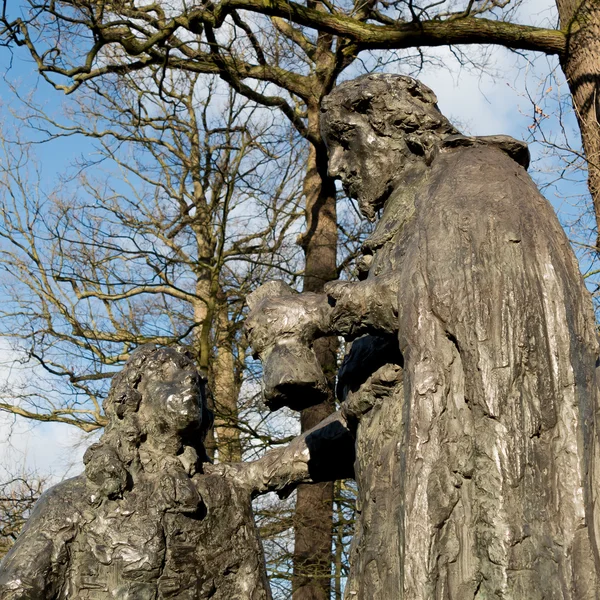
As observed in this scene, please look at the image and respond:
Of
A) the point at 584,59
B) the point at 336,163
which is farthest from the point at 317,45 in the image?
the point at 336,163

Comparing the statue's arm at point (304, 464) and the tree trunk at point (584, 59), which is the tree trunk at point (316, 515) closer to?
the tree trunk at point (584, 59)

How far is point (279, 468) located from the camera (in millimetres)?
4441

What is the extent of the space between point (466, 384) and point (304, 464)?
4.52 ft

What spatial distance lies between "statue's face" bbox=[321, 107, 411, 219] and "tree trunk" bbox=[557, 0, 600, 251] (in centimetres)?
854

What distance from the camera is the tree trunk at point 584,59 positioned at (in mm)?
12258

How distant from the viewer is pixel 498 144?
12.0 ft

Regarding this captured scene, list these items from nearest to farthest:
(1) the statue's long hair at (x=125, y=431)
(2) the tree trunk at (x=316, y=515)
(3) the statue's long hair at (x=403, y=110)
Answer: (3) the statue's long hair at (x=403, y=110), (1) the statue's long hair at (x=125, y=431), (2) the tree trunk at (x=316, y=515)

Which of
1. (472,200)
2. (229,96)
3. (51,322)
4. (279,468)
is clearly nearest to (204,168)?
(229,96)

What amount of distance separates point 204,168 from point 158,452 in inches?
442

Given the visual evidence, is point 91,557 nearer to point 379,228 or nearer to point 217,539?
point 217,539

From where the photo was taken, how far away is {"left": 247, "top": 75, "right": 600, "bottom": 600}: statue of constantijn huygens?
9.69ft

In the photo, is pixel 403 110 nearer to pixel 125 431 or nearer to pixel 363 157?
pixel 363 157

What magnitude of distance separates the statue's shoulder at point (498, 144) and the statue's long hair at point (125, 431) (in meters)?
1.56

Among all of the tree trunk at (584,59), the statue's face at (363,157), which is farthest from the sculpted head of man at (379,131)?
the tree trunk at (584,59)
